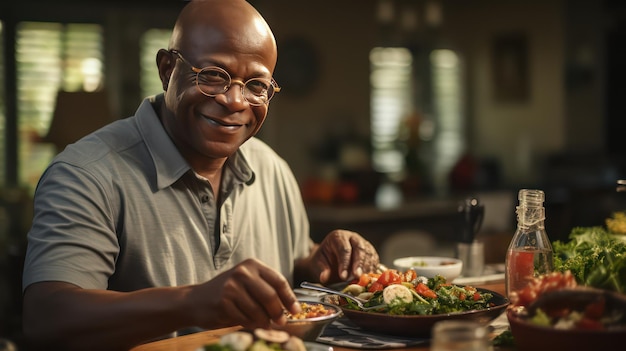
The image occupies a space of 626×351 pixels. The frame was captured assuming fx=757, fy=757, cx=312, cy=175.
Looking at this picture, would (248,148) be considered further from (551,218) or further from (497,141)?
(497,141)

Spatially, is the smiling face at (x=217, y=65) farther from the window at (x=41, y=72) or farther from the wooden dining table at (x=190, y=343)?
the window at (x=41, y=72)

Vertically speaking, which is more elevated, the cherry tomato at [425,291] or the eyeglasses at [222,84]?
the eyeglasses at [222,84]

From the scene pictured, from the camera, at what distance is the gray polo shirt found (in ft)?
5.48

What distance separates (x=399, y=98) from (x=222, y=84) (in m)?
5.73

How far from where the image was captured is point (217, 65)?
1836 mm

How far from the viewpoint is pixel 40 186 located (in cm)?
183

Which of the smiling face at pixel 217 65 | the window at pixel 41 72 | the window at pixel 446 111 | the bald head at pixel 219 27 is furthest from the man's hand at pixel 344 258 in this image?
the window at pixel 446 111

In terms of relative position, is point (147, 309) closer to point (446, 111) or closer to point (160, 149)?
point (160, 149)

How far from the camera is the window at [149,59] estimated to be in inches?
231

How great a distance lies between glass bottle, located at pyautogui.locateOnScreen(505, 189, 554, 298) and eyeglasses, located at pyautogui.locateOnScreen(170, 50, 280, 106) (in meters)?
0.68

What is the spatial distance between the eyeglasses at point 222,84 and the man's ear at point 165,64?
24 millimetres

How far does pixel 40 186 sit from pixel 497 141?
6.68m

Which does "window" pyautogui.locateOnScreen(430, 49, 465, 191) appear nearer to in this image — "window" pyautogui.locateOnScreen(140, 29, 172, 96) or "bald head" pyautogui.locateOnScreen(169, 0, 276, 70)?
"window" pyautogui.locateOnScreen(140, 29, 172, 96)

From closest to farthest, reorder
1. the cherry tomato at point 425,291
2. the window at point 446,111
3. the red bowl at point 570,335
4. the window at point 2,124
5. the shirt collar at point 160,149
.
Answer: the red bowl at point 570,335 → the cherry tomato at point 425,291 → the shirt collar at point 160,149 → the window at point 2,124 → the window at point 446,111
